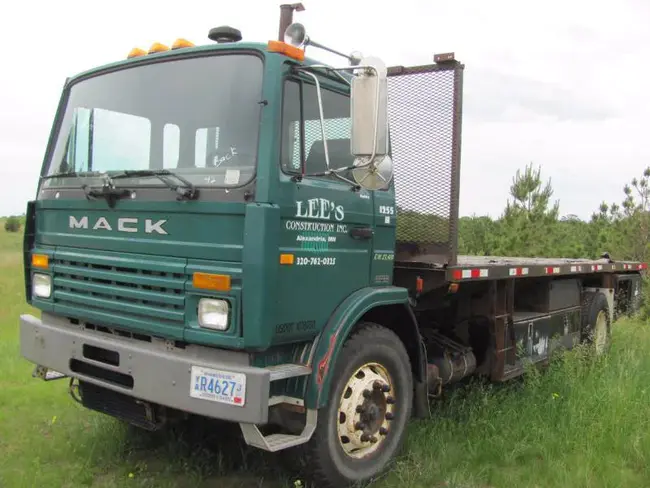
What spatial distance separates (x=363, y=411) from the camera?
3.81 meters

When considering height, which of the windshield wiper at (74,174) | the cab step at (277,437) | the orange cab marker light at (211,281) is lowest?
the cab step at (277,437)

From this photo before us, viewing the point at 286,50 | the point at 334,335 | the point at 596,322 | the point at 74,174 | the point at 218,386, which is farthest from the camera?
the point at 596,322

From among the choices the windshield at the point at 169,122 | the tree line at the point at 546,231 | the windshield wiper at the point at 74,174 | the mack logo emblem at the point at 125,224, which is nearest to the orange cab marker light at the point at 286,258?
the windshield at the point at 169,122

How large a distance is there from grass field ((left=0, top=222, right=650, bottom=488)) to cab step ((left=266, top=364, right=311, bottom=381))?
87 cm

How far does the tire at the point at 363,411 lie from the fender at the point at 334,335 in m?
0.17

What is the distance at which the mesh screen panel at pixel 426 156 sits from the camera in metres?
4.61

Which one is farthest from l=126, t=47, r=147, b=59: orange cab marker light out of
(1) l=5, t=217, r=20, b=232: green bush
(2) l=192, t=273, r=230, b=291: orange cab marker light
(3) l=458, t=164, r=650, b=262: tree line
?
(1) l=5, t=217, r=20, b=232: green bush

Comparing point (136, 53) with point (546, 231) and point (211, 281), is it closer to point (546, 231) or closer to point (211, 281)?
point (211, 281)

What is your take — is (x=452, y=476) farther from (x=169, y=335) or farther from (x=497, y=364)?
(x=169, y=335)

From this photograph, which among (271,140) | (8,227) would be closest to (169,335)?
(271,140)

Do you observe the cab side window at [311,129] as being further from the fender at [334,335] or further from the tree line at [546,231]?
the tree line at [546,231]

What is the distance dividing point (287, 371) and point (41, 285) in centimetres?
191

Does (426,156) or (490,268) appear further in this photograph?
(490,268)

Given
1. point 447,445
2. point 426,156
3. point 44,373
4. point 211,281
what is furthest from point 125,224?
point 447,445
